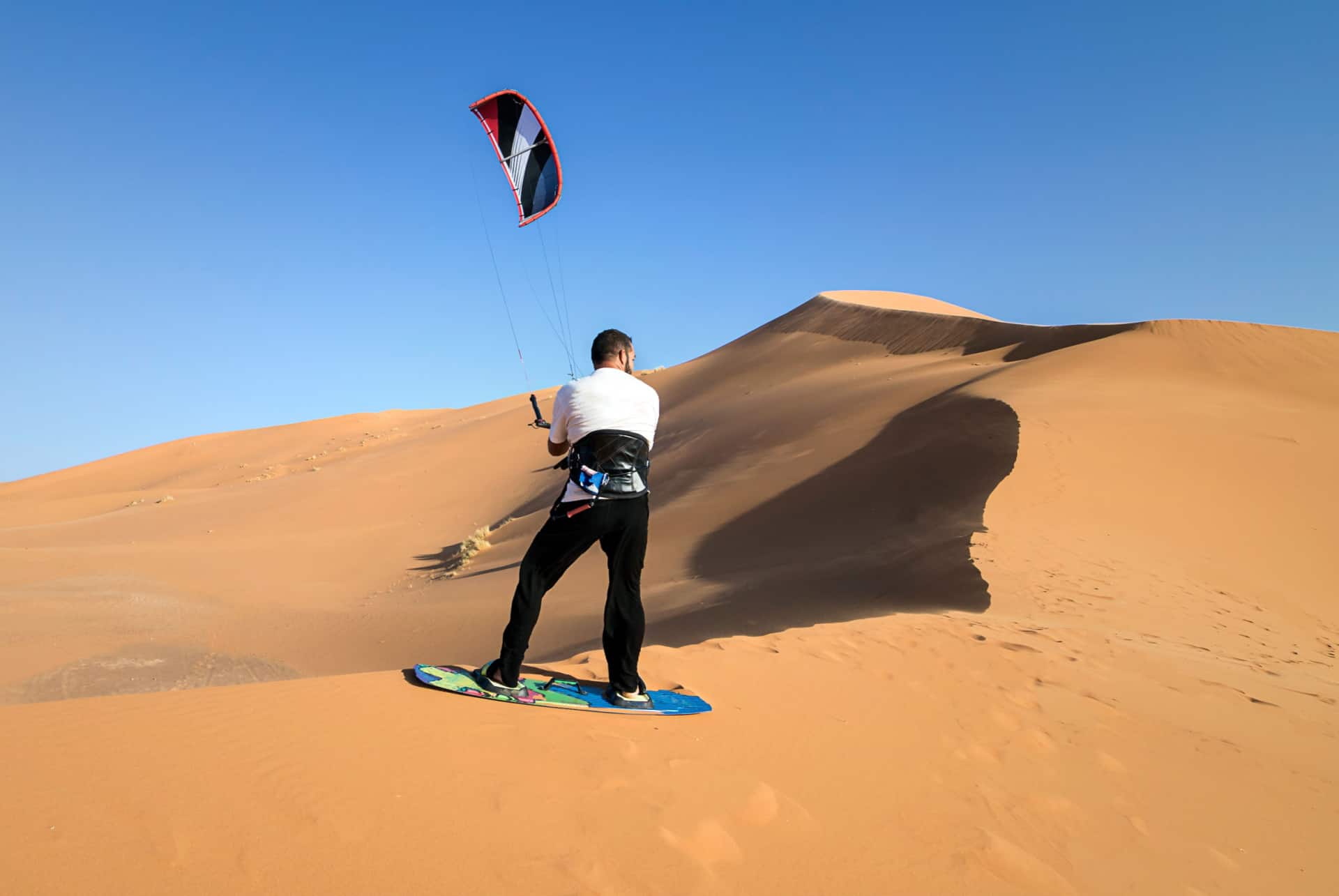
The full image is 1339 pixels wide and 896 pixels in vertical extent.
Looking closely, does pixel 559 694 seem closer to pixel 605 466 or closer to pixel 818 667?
pixel 605 466

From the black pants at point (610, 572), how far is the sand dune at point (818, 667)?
415mm

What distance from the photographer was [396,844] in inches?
100

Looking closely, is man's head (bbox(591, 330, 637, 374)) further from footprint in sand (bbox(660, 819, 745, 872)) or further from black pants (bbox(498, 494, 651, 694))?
footprint in sand (bbox(660, 819, 745, 872))

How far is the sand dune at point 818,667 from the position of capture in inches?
107

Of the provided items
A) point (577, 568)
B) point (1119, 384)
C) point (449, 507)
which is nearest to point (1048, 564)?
point (577, 568)

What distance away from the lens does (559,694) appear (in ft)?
13.7

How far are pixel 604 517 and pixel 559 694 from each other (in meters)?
0.93

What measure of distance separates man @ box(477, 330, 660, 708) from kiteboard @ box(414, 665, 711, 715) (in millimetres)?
61

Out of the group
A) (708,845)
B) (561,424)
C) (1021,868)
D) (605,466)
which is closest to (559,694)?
(605,466)

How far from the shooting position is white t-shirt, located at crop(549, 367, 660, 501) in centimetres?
407

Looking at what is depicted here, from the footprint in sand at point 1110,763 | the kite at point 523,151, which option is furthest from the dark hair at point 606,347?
the kite at point 523,151

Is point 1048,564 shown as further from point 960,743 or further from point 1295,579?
point 960,743

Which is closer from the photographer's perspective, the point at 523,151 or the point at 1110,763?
the point at 1110,763

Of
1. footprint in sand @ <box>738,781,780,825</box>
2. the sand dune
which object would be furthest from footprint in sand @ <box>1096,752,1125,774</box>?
footprint in sand @ <box>738,781,780,825</box>
